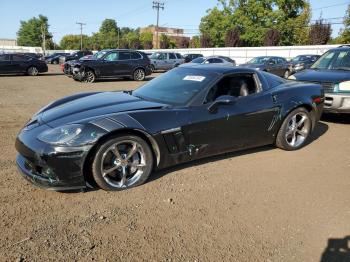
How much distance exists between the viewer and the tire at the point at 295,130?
18.1 ft

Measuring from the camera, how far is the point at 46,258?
2785 millimetres

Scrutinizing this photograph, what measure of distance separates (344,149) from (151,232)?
4108 millimetres

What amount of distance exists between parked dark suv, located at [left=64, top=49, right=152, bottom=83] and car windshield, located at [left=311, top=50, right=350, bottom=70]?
36.8 ft

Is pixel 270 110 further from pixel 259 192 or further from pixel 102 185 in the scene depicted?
pixel 102 185

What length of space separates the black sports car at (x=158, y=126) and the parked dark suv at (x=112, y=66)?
1258 centimetres

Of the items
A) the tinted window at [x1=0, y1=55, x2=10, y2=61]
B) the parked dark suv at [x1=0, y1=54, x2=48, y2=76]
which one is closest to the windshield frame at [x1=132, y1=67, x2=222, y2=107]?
the parked dark suv at [x1=0, y1=54, x2=48, y2=76]

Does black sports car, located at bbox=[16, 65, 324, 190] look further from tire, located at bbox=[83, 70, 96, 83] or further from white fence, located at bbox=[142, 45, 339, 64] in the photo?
white fence, located at bbox=[142, 45, 339, 64]

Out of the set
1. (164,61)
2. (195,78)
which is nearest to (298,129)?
(195,78)

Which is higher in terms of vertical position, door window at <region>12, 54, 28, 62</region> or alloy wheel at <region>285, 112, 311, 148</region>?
door window at <region>12, 54, 28, 62</region>

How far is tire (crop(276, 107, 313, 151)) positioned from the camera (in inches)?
217

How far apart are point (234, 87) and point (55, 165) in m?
2.73

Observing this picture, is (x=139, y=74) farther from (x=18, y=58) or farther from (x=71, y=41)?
(x=71, y=41)

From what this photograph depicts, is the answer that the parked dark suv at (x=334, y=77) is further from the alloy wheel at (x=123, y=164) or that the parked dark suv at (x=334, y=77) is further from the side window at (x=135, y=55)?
the side window at (x=135, y=55)

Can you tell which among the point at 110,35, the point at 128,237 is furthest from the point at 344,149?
the point at 110,35
